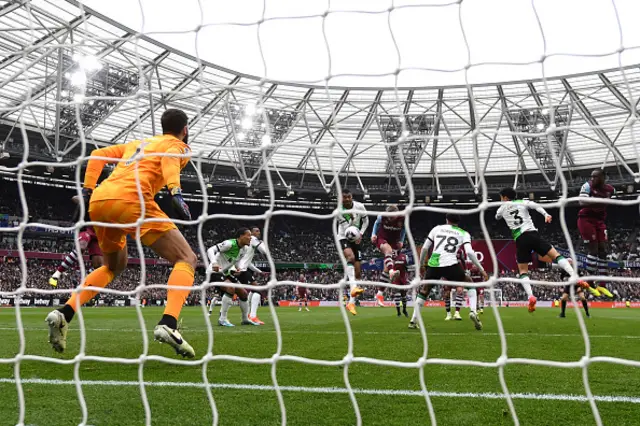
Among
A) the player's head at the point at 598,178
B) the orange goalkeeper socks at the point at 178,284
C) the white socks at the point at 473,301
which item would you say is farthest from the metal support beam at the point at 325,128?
the orange goalkeeper socks at the point at 178,284

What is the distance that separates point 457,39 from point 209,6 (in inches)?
402

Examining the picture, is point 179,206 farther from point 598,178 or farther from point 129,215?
point 598,178

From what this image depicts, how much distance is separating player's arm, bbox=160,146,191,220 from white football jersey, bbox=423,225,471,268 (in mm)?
5017

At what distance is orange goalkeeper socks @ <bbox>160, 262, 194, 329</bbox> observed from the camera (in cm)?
388

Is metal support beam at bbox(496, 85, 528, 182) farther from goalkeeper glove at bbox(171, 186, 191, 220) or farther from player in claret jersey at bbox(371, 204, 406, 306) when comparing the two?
goalkeeper glove at bbox(171, 186, 191, 220)

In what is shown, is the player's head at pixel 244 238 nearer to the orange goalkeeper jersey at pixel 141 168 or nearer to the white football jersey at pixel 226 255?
the white football jersey at pixel 226 255

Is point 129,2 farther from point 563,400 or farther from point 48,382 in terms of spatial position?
point 563,400

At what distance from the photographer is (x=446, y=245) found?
26.4ft

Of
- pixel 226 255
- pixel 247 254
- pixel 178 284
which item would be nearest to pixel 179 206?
pixel 178 284

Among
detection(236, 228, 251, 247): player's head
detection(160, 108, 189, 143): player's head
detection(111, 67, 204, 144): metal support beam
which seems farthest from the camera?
detection(111, 67, 204, 144): metal support beam

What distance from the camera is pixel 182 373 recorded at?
403 cm

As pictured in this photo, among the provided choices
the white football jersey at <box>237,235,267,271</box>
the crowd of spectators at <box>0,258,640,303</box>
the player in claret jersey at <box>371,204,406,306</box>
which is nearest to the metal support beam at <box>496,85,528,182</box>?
the crowd of spectators at <box>0,258,640,303</box>

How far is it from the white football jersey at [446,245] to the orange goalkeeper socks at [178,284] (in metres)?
4.78

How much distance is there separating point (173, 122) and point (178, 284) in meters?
1.24
